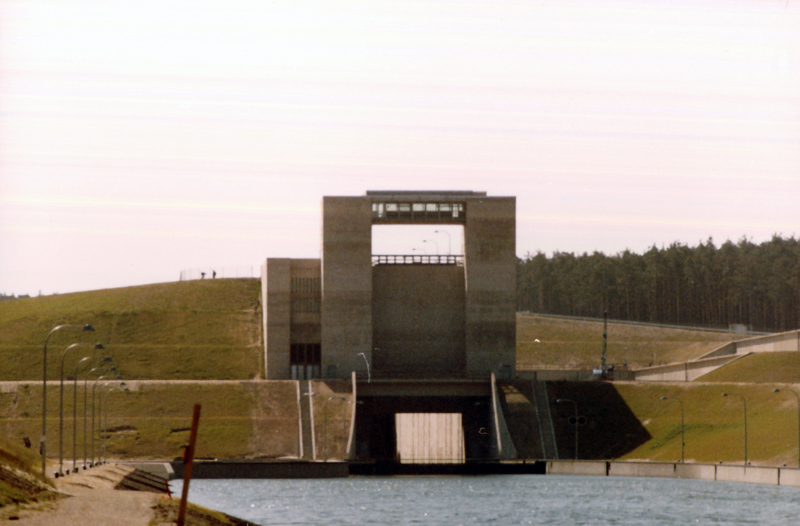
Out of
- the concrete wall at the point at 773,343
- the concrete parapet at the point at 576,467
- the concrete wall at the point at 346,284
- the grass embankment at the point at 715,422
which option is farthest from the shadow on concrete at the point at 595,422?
the concrete wall at the point at 773,343

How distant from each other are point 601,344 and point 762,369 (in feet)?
147

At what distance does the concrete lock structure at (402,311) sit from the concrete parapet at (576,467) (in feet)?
50.0

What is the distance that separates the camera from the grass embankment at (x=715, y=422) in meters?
89.0

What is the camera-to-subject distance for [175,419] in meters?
103

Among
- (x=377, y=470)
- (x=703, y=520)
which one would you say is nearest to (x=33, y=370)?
(x=377, y=470)

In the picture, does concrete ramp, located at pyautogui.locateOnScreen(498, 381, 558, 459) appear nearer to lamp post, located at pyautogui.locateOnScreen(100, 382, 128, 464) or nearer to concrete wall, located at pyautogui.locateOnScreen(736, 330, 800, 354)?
concrete wall, located at pyautogui.locateOnScreen(736, 330, 800, 354)

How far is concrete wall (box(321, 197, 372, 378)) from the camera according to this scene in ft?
367

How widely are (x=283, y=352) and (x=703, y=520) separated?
6144 centimetres

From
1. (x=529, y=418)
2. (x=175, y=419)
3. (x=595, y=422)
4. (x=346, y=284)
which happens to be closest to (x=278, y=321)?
(x=346, y=284)

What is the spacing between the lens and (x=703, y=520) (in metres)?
59.8

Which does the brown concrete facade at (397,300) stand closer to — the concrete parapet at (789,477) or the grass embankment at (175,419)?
the grass embankment at (175,419)

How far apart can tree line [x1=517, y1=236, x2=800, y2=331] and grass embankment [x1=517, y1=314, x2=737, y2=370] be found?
997 inches

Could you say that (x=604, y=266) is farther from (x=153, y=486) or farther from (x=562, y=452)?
(x=153, y=486)

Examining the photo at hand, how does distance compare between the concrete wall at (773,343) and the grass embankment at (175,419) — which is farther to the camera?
the concrete wall at (773,343)
